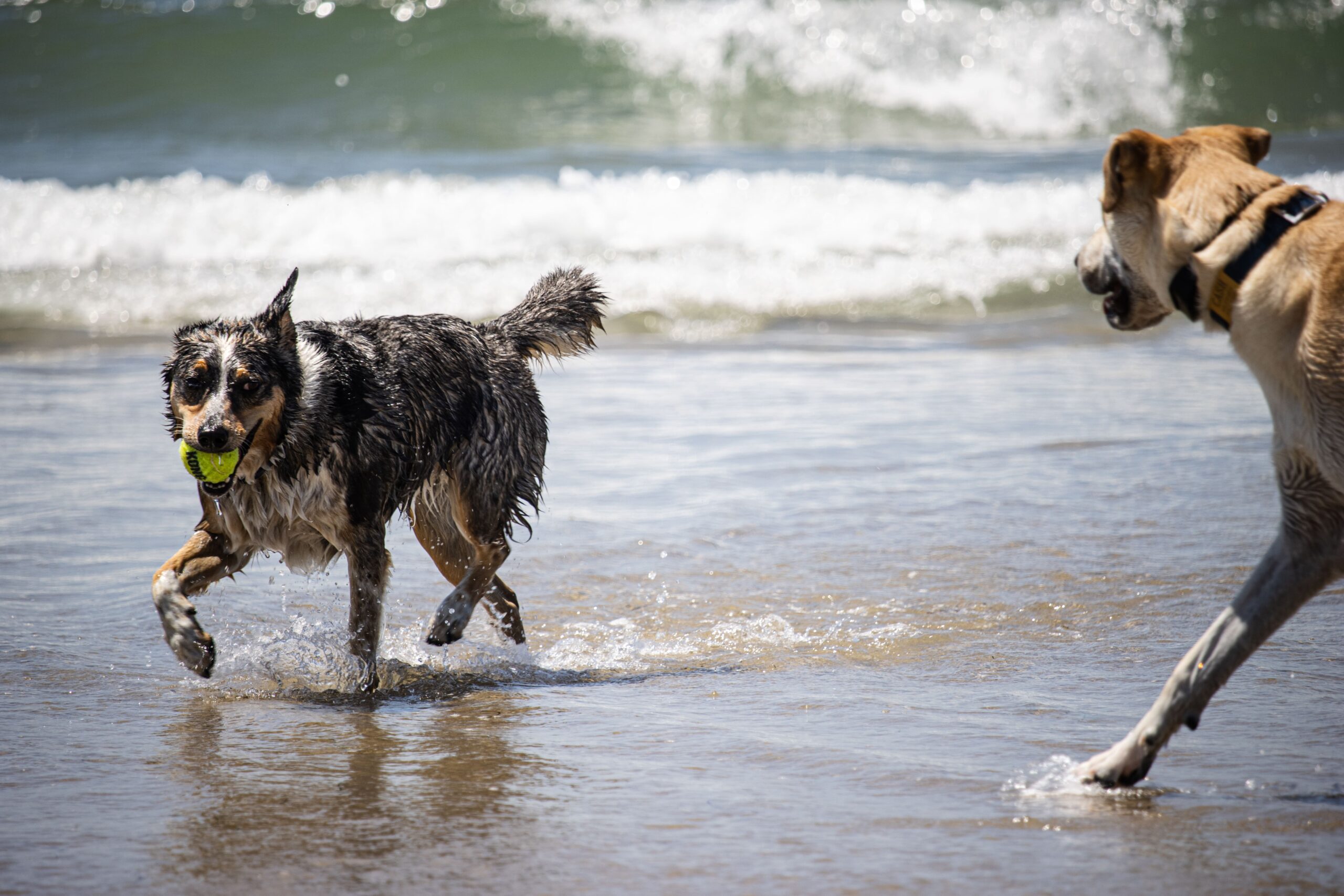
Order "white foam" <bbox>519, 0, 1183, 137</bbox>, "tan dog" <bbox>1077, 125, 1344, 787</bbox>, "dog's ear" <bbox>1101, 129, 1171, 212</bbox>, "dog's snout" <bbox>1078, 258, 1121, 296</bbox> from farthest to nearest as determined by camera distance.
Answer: "white foam" <bbox>519, 0, 1183, 137</bbox> → "dog's snout" <bbox>1078, 258, 1121, 296</bbox> → "dog's ear" <bbox>1101, 129, 1171, 212</bbox> → "tan dog" <bbox>1077, 125, 1344, 787</bbox>

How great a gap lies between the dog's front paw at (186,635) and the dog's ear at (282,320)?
2.92 ft

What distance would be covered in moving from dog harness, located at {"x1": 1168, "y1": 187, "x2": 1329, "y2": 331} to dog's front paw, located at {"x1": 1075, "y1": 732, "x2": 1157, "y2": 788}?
1.09 metres

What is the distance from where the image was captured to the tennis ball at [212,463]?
388 cm

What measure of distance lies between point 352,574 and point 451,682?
496 millimetres

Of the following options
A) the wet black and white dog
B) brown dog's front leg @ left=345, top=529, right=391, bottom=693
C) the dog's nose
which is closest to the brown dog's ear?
the wet black and white dog

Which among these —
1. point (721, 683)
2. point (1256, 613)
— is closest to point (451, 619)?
point (721, 683)

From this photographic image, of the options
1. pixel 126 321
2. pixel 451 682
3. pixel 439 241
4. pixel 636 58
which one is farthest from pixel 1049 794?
pixel 636 58

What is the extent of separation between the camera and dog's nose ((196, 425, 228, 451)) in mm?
3756

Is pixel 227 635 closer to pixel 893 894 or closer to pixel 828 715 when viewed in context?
pixel 828 715

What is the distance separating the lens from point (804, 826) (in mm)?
2941

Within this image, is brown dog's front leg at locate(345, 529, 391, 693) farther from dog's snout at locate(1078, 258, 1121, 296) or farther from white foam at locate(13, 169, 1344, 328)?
white foam at locate(13, 169, 1344, 328)

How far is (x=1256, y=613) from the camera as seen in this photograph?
10.3 feet

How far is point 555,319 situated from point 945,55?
16.8 meters

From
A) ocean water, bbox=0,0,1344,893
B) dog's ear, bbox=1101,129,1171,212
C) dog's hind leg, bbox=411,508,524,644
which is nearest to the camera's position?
ocean water, bbox=0,0,1344,893
